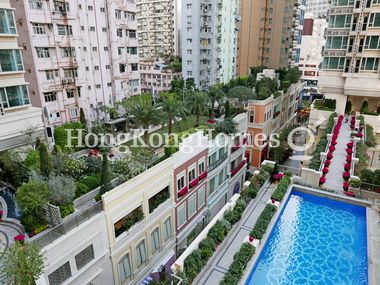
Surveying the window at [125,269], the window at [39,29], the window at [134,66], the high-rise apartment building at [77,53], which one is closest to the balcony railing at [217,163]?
the window at [125,269]

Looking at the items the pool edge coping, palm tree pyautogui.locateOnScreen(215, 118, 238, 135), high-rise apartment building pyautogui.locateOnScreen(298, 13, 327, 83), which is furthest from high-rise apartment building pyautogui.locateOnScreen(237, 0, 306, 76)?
the pool edge coping

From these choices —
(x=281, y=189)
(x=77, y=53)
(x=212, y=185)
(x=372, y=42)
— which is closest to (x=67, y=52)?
(x=77, y=53)

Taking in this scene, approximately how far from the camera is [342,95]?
35.2m

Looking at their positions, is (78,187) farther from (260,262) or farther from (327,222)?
(327,222)

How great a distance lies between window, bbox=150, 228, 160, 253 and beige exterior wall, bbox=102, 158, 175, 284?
0.29m

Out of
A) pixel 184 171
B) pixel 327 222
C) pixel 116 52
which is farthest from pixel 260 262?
pixel 116 52

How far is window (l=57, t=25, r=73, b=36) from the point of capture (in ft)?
97.4

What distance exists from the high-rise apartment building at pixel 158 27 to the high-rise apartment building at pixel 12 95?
65.9 m

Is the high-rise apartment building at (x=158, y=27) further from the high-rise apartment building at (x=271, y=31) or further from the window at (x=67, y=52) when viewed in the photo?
the window at (x=67, y=52)

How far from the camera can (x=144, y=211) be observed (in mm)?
17188

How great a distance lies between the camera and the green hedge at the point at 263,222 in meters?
15.3

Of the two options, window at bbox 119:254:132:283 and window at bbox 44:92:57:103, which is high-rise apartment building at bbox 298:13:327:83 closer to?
window at bbox 44:92:57:103

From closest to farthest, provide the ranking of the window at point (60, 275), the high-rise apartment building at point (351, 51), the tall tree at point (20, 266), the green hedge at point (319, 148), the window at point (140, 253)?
the tall tree at point (20, 266)
the window at point (60, 275)
the window at point (140, 253)
the green hedge at point (319, 148)
the high-rise apartment building at point (351, 51)

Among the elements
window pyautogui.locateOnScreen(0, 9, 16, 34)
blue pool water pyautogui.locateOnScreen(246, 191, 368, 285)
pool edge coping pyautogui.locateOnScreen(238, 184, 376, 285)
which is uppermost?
window pyautogui.locateOnScreen(0, 9, 16, 34)
